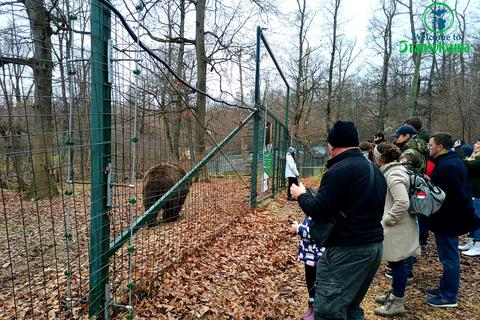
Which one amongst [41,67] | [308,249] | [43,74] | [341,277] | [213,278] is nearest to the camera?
[41,67]

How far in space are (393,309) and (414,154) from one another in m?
2.44

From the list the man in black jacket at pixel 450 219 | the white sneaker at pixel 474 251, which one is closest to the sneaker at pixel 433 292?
the man in black jacket at pixel 450 219

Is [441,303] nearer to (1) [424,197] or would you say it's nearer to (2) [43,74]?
(1) [424,197]

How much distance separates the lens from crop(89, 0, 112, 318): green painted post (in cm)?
259

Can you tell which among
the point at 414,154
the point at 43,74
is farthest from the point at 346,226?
the point at 43,74

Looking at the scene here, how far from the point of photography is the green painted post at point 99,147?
8.50 ft

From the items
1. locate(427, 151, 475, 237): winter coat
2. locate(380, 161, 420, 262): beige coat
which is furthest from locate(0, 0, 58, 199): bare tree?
locate(427, 151, 475, 237): winter coat

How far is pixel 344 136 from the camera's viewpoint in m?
2.51

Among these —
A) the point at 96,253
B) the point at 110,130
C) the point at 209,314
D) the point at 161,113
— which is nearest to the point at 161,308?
the point at 209,314

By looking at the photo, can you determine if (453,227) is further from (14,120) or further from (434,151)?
(14,120)

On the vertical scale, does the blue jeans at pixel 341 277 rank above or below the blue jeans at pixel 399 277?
above

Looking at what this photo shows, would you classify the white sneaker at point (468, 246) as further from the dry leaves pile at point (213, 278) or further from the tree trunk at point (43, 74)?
the tree trunk at point (43, 74)

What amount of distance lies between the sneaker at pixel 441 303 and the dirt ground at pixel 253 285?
0.18 feet

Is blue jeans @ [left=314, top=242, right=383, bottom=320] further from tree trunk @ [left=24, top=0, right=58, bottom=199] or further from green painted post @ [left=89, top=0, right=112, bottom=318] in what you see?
tree trunk @ [left=24, top=0, right=58, bottom=199]
